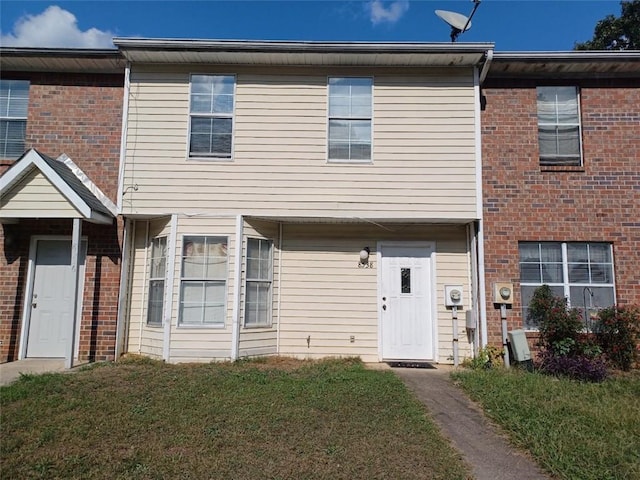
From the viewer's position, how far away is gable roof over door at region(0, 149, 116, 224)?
281 inches

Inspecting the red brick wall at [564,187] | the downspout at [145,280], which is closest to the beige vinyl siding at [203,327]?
the downspout at [145,280]

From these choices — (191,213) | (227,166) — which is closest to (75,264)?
(191,213)

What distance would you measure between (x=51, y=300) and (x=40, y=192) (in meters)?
2.11

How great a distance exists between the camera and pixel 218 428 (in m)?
4.54

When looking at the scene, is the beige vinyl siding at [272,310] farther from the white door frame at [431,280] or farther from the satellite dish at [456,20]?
the satellite dish at [456,20]

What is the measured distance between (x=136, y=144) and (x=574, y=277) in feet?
27.8

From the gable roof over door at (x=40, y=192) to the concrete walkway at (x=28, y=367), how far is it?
8.30 ft

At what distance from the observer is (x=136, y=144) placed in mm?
8117

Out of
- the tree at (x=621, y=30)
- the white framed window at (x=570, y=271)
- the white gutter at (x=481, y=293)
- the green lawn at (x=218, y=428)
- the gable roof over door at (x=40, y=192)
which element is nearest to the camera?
the green lawn at (x=218, y=428)

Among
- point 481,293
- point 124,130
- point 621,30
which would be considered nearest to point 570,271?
point 481,293

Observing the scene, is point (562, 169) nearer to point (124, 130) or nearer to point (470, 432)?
point (470, 432)

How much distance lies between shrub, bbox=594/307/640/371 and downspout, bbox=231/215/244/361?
633 cm

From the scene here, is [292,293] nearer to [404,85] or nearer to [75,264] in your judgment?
→ [75,264]

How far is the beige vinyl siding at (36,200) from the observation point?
23.9 ft
